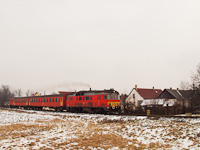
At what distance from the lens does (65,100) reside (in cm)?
3366

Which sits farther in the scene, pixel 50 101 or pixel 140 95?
pixel 140 95

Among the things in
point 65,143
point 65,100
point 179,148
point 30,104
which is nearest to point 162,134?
point 179,148

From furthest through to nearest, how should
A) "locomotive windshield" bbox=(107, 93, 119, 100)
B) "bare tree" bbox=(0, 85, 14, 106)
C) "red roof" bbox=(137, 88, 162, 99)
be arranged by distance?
1. "bare tree" bbox=(0, 85, 14, 106)
2. "red roof" bbox=(137, 88, 162, 99)
3. "locomotive windshield" bbox=(107, 93, 119, 100)

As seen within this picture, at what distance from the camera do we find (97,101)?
26266mm

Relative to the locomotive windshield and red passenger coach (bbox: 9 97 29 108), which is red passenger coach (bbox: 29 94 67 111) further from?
the locomotive windshield

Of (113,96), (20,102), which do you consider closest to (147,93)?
(113,96)

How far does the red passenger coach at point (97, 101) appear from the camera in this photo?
Answer: 2558 cm

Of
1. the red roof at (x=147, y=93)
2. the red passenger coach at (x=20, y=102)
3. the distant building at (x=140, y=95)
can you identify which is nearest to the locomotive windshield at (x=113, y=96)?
the distant building at (x=140, y=95)

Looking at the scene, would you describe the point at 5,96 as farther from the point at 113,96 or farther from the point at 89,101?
the point at 113,96

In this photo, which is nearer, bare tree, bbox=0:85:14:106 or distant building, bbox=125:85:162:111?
distant building, bbox=125:85:162:111

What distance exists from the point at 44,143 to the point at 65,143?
1.01 metres

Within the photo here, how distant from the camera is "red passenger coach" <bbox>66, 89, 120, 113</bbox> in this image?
83.9 feet

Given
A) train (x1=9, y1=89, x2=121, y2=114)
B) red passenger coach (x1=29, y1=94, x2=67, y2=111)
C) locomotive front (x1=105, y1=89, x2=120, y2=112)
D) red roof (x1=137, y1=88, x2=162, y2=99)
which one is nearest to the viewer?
locomotive front (x1=105, y1=89, x2=120, y2=112)

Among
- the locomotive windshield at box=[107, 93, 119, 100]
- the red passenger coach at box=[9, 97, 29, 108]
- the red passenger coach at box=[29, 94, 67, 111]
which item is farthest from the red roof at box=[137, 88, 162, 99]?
the red passenger coach at box=[9, 97, 29, 108]
